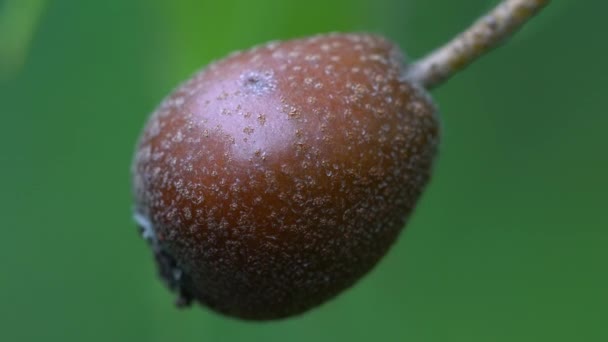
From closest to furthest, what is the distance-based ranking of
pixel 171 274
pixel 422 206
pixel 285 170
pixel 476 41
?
pixel 285 170, pixel 476 41, pixel 171 274, pixel 422 206

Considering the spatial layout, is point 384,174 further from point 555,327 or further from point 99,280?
point 99,280

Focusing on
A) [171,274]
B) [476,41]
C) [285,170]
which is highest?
[476,41]

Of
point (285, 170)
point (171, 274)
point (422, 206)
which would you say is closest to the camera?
point (285, 170)

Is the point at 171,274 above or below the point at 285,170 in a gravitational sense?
below

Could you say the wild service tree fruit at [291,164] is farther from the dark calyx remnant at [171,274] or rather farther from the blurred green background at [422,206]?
the blurred green background at [422,206]

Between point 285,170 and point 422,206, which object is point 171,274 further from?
point 422,206

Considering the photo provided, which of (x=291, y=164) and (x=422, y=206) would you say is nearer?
(x=291, y=164)

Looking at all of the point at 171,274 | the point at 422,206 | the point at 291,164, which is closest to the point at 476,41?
the point at 291,164
